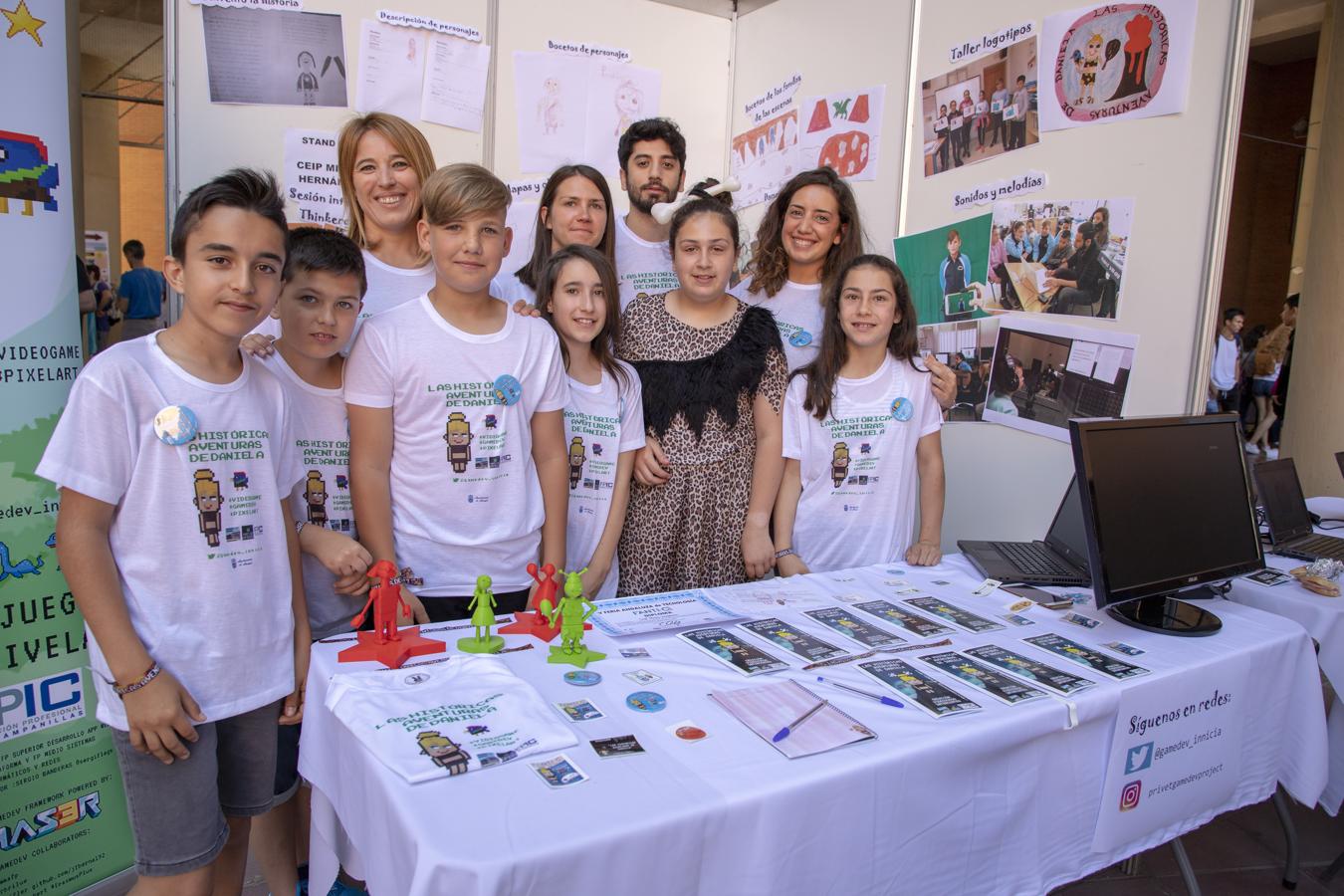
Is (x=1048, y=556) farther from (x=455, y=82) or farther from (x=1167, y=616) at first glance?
(x=455, y=82)

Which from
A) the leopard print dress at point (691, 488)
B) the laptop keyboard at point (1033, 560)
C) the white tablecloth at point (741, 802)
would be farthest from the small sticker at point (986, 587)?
the leopard print dress at point (691, 488)

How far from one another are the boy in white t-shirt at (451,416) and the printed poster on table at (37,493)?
64 cm

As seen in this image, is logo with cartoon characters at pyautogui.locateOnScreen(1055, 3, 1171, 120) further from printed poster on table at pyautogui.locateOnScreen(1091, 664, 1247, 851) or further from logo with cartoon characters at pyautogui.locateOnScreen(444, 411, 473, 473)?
logo with cartoon characters at pyautogui.locateOnScreen(444, 411, 473, 473)

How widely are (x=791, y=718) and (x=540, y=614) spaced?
1.72 ft

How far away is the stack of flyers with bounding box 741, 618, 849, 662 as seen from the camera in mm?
1382

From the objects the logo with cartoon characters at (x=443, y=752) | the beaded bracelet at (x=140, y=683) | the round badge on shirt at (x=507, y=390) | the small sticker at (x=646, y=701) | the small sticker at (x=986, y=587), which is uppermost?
the round badge on shirt at (x=507, y=390)

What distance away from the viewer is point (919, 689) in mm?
1256

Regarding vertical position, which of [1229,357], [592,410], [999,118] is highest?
[999,118]

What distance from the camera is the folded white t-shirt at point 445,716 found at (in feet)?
3.23

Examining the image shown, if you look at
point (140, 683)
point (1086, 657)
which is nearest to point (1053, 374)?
point (1086, 657)

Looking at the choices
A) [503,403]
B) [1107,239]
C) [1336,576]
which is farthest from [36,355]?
[1336,576]

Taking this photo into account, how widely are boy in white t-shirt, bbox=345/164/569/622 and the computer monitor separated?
1.13 meters

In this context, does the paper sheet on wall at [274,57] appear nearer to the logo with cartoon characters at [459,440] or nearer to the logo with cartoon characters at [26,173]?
the logo with cartoon characters at [26,173]

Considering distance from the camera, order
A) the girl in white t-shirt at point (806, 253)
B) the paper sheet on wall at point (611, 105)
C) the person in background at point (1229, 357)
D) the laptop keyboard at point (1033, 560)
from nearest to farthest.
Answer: the laptop keyboard at point (1033, 560)
the girl in white t-shirt at point (806, 253)
the paper sheet on wall at point (611, 105)
the person in background at point (1229, 357)
